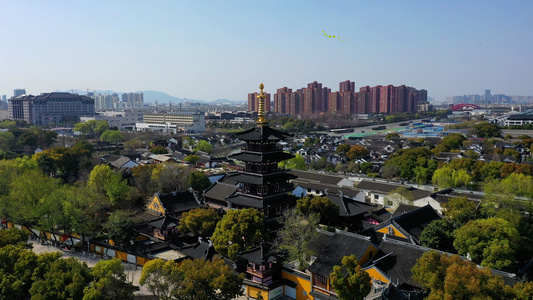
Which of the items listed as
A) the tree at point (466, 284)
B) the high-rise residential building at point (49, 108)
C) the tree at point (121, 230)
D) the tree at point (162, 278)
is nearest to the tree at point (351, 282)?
the tree at point (466, 284)

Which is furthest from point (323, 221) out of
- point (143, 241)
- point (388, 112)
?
point (388, 112)

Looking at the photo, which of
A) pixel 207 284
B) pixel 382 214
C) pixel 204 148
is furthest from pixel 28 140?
pixel 207 284

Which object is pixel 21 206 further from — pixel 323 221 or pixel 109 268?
pixel 323 221

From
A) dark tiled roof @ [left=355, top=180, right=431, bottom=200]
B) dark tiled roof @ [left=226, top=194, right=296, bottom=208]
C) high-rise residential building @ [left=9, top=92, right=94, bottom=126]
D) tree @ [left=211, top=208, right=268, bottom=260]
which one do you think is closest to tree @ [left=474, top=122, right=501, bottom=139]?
dark tiled roof @ [left=355, top=180, right=431, bottom=200]

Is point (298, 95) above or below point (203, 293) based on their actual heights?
above

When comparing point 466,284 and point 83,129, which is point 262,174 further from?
point 83,129

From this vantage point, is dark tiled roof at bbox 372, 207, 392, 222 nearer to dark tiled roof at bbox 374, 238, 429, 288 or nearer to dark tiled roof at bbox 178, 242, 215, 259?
dark tiled roof at bbox 374, 238, 429, 288

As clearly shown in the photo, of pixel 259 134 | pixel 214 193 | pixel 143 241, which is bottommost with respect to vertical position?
pixel 143 241

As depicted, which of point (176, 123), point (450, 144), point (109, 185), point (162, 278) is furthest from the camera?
point (176, 123)
